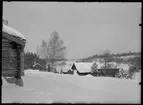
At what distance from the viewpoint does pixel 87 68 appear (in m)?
25.0

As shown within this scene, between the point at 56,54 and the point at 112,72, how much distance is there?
9.19 metres

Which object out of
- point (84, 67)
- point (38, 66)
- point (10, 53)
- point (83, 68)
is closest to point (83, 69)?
point (83, 68)

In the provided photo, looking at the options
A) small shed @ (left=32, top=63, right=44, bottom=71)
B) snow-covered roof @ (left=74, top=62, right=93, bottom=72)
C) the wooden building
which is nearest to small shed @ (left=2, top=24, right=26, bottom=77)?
small shed @ (left=32, top=63, right=44, bottom=71)

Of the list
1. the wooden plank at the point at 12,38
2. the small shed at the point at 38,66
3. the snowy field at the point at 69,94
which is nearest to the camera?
the snowy field at the point at 69,94

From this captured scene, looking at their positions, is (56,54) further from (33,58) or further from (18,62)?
(18,62)

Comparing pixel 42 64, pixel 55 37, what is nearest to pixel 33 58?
pixel 42 64

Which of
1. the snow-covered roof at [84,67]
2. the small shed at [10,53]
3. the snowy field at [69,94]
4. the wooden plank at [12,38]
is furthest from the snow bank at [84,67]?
the wooden plank at [12,38]

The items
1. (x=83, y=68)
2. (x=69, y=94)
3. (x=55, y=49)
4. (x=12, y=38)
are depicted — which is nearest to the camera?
(x=69, y=94)

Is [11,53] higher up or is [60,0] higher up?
[60,0]

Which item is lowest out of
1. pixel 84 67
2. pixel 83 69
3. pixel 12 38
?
pixel 83 69

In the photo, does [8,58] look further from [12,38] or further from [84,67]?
[84,67]

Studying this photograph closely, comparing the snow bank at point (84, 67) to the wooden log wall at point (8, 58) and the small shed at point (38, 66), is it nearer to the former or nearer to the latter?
the small shed at point (38, 66)

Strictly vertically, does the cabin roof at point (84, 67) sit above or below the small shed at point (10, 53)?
below

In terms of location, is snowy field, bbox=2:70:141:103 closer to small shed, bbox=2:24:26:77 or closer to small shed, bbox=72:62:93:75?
small shed, bbox=2:24:26:77
